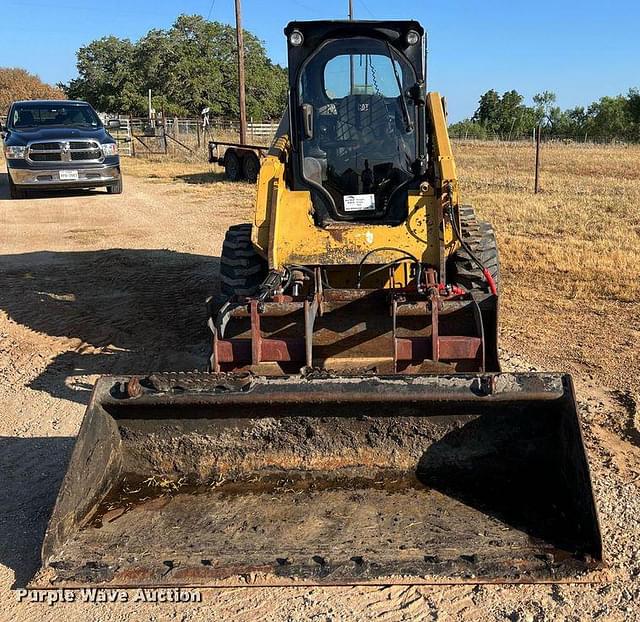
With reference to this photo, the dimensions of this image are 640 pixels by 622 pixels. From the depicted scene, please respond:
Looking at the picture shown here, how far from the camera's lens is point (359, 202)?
5.56m

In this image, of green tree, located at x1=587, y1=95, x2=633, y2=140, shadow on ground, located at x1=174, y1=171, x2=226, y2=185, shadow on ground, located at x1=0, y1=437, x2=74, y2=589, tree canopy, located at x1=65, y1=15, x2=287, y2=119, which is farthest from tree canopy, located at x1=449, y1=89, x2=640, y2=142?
shadow on ground, located at x1=0, y1=437, x2=74, y2=589

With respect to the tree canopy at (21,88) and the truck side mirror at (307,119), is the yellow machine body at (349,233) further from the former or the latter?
the tree canopy at (21,88)

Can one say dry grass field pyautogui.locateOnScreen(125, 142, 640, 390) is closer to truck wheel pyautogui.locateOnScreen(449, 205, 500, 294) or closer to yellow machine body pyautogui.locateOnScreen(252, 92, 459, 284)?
truck wheel pyautogui.locateOnScreen(449, 205, 500, 294)

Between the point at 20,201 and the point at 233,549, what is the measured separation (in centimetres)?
1457

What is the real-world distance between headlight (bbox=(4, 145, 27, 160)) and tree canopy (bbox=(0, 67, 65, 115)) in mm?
44862

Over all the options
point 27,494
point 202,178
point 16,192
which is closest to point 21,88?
point 202,178

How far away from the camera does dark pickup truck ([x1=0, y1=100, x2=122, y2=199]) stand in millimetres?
14703

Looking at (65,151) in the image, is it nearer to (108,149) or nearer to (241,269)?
(108,149)

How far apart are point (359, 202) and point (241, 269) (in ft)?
3.45

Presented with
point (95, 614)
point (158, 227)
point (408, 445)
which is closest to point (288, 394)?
point (408, 445)

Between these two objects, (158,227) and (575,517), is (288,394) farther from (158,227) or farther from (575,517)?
(158,227)

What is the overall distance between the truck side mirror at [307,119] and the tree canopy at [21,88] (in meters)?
56.0

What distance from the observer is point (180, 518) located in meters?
3.47

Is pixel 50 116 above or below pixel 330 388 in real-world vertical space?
above
